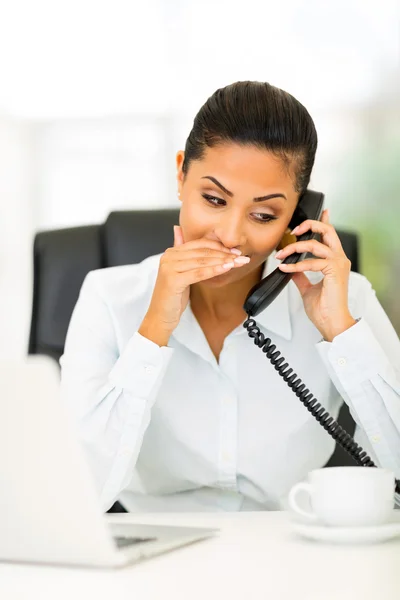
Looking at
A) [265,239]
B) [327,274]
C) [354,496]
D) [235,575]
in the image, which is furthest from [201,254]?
[235,575]

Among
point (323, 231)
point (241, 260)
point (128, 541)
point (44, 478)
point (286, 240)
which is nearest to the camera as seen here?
point (44, 478)

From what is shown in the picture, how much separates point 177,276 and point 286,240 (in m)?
0.29

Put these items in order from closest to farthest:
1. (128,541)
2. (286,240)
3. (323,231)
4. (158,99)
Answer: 1. (128,541)
2. (323,231)
3. (286,240)
4. (158,99)

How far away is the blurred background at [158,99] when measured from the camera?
98.2 inches

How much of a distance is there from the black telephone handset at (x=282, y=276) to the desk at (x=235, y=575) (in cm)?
60

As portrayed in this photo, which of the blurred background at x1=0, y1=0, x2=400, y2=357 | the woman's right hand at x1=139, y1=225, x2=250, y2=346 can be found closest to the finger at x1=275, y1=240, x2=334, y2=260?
the woman's right hand at x1=139, y1=225, x2=250, y2=346

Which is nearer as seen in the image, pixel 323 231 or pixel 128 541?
pixel 128 541

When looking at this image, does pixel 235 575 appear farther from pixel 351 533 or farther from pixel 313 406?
pixel 313 406

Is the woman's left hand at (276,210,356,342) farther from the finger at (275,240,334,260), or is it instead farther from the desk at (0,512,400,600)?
the desk at (0,512,400,600)

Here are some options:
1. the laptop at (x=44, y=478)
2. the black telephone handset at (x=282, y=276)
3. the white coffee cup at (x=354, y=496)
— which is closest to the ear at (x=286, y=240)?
the black telephone handset at (x=282, y=276)

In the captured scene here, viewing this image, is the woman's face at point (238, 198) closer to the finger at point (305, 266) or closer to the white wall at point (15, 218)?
the finger at point (305, 266)

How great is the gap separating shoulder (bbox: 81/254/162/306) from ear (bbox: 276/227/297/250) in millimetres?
247

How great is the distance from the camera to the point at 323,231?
1.48m

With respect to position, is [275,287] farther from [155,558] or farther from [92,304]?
[155,558]
